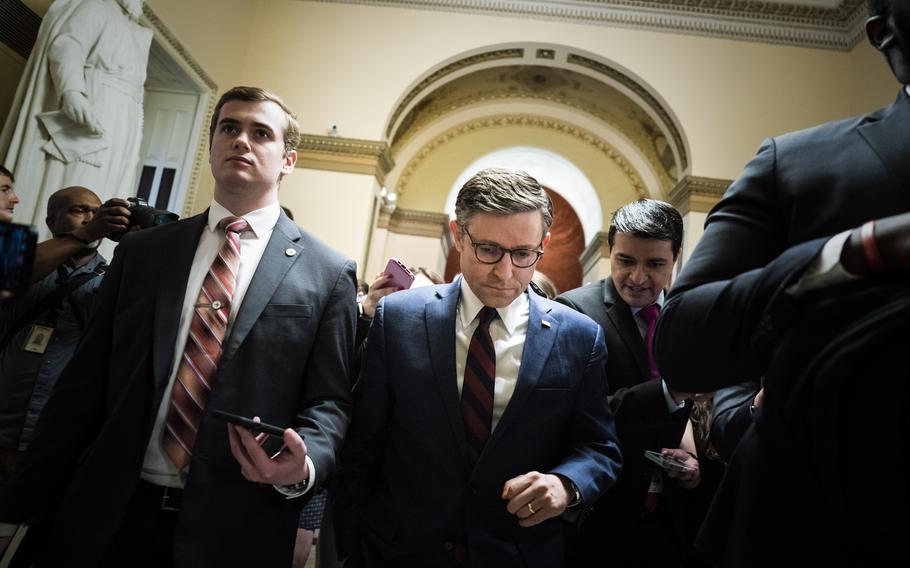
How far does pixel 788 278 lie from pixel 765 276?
43 mm

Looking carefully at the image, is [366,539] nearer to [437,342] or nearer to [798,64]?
[437,342]

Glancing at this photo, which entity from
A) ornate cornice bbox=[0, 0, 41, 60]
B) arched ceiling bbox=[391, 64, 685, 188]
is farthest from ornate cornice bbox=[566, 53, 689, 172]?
ornate cornice bbox=[0, 0, 41, 60]

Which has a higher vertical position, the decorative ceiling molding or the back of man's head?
the decorative ceiling molding

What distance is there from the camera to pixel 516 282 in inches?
69.8

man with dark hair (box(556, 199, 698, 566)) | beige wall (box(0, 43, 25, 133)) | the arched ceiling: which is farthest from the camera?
the arched ceiling

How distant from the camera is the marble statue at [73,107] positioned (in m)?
5.27

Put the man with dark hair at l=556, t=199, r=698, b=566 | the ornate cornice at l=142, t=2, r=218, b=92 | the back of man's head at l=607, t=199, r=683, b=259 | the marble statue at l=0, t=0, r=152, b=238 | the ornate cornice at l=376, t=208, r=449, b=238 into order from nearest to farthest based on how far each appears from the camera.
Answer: the man with dark hair at l=556, t=199, r=698, b=566 → the back of man's head at l=607, t=199, r=683, b=259 → the marble statue at l=0, t=0, r=152, b=238 → the ornate cornice at l=142, t=2, r=218, b=92 → the ornate cornice at l=376, t=208, r=449, b=238

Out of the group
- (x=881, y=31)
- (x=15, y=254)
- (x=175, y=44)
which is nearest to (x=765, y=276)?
(x=881, y=31)

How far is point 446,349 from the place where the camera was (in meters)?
1.72

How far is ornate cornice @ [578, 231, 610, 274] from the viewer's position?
11.9 meters

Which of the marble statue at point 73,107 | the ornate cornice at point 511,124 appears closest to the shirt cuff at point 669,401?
the marble statue at point 73,107

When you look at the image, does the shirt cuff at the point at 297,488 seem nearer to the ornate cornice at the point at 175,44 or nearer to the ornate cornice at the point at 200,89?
the ornate cornice at the point at 175,44

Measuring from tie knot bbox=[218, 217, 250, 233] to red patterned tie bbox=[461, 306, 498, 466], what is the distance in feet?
2.70

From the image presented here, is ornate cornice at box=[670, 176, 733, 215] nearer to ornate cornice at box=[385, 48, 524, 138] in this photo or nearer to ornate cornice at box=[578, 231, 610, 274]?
ornate cornice at box=[578, 231, 610, 274]
